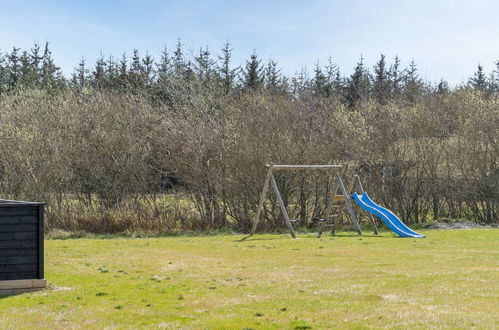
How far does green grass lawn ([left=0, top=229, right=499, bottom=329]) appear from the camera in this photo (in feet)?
27.1

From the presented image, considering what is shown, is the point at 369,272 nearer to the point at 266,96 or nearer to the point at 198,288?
the point at 198,288

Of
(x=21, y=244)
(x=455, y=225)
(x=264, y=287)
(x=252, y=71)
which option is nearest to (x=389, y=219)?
(x=455, y=225)

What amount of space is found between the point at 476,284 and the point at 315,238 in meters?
8.95

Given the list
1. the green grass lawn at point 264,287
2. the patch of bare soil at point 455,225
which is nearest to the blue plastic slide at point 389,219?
the green grass lawn at point 264,287

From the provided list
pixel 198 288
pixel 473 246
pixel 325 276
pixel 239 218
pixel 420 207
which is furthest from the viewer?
pixel 420 207

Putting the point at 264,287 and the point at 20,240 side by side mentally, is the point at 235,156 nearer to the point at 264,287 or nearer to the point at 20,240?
the point at 264,287

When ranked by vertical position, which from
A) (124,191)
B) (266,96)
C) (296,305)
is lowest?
(296,305)

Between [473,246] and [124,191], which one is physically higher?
[124,191]

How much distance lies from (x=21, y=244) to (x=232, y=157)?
1323 centimetres

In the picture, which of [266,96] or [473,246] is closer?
[473,246]

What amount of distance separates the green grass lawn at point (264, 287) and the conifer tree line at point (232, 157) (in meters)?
5.65

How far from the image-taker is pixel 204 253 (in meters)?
15.7

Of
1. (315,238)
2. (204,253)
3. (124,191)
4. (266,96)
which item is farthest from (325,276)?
(266,96)

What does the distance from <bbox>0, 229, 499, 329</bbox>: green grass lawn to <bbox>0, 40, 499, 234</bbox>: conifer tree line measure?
5650 mm
